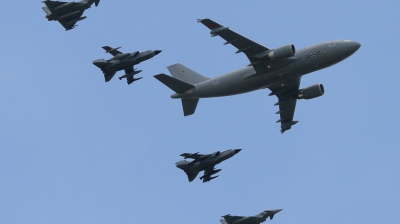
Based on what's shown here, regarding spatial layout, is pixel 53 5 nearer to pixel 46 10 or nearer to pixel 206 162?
pixel 46 10

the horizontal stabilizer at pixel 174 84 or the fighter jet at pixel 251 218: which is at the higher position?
the horizontal stabilizer at pixel 174 84

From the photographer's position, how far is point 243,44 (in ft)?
254

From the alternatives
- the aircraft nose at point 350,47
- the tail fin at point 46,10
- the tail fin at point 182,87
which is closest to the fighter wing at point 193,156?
the tail fin at point 182,87

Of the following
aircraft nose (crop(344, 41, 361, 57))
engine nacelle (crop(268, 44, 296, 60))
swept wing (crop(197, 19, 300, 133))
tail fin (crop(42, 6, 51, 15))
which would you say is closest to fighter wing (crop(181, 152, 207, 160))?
swept wing (crop(197, 19, 300, 133))

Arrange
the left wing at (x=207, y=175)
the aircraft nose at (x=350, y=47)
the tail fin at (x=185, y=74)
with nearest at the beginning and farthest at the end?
Answer: the aircraft nose at (x=350, y=47) → the tail fin at (x=185, y=74) → the left wing at (x=207, y=175)

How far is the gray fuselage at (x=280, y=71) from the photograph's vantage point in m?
76.1

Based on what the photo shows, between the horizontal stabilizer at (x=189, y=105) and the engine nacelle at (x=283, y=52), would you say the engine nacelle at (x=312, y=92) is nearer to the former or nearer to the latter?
the engine nacelle at (x=283, y=52)

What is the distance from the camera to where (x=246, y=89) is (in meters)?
80.0

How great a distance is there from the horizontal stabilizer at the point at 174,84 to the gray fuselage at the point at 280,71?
0.67 meters

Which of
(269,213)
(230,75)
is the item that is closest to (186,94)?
(230,75)

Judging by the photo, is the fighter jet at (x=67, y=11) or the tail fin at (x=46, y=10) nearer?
the fighter jet at (x=67, y=11)

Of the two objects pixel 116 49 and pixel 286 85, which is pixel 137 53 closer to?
A: pixel 116 49

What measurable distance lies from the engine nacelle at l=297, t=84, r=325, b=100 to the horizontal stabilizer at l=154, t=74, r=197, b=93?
1255 centimetres

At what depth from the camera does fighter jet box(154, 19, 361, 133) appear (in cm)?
7606
